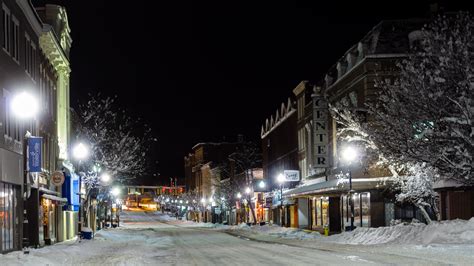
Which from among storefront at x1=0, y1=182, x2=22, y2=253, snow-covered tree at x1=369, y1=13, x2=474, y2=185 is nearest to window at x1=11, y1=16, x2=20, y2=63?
storefront at x1=0, y1=182, x2=22, y2=253

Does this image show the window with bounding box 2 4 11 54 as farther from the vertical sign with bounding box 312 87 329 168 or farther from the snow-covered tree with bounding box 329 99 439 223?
the vertical sign with bounding box 312 87 329 168

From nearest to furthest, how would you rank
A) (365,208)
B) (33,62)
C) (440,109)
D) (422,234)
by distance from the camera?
(440,109), (422,234), (33,62), (365,208)

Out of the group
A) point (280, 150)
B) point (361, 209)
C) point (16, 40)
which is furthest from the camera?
point (280, 150)

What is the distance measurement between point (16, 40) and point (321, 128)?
83.6 feet

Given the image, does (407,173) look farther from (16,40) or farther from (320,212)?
(320,212)

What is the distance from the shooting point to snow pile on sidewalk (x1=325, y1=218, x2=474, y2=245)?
2608 centimetres

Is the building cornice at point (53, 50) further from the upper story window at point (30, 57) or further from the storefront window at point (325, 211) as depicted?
the storefront window at point (325, 211)

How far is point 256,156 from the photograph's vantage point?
9769 centimetres

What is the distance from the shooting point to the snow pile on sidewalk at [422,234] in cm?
2608

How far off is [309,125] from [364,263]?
3735cm

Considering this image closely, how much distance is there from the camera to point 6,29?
89.0 feet

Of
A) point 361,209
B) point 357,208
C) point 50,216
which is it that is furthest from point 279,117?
point 50,216

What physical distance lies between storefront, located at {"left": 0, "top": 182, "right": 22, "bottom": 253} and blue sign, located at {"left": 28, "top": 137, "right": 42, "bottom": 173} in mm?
1035

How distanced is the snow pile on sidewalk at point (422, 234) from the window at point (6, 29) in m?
17.9
